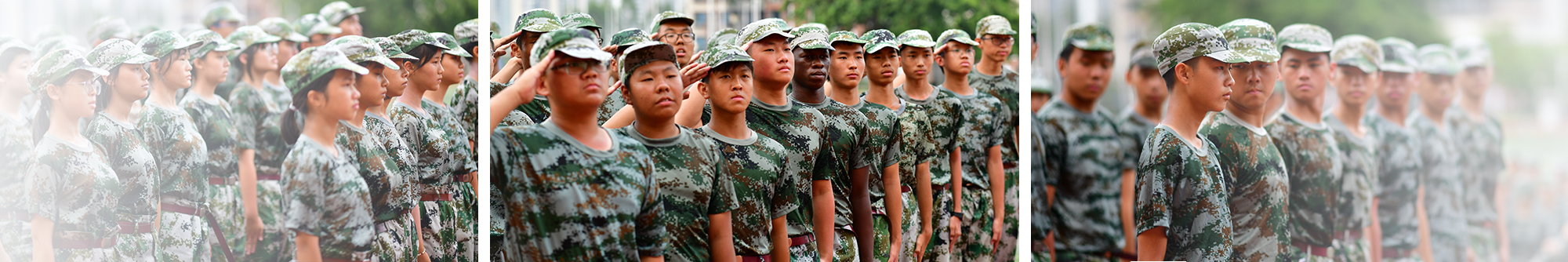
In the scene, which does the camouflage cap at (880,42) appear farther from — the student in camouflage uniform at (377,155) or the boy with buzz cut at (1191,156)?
the student in camouflage uniform at (377,155)

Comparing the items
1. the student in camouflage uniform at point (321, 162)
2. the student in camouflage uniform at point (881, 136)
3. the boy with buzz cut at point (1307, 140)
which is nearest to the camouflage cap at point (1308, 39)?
the boy with buzz cut at point (1307, 140)

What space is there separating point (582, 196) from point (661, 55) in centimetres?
58

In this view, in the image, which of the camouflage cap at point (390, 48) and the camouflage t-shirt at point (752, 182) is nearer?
the camouflage t-shirt at point (752, 182)

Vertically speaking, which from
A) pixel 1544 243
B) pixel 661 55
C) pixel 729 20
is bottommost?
pixel 1544 243

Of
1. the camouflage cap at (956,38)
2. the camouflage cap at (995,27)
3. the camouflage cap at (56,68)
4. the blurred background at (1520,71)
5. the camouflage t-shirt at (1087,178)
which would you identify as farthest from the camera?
the camouflage cap at (995,27)

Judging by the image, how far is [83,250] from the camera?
15.6 ft

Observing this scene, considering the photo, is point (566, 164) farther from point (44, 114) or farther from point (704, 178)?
point (44, 114)

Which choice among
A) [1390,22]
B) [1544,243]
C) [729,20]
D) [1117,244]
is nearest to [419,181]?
[729,20]

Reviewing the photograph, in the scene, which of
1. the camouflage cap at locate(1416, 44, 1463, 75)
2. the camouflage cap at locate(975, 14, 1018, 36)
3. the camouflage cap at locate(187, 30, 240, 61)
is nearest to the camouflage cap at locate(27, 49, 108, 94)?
the camouflage cap at locate(187, 30, 240, 61)

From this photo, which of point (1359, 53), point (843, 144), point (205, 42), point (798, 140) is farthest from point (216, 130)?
point (1359, 53)

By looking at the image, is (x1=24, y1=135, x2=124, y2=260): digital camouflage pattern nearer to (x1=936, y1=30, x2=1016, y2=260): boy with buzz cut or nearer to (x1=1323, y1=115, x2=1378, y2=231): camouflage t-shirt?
(x1=936, y1=30, x2=1016, y2=260): boy with buzz cut

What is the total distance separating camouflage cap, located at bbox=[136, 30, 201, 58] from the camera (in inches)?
184

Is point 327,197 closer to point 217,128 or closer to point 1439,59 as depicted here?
point 217,128

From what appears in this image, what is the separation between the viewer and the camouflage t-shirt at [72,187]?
15.3 ft
